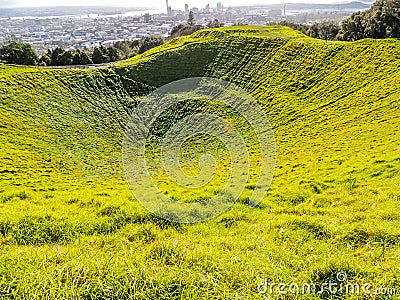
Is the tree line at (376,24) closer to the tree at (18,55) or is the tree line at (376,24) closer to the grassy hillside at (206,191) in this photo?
the grassy hillside at (206,191)

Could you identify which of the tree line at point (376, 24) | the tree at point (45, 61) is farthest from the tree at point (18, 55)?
the tree line at point (376, 24)

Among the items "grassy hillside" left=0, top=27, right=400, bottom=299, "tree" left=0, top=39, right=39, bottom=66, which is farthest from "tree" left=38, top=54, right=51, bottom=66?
"grassy hillside" left=0, top=27, right=400, bottom=299

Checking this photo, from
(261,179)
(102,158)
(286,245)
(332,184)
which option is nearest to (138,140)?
(102,158)

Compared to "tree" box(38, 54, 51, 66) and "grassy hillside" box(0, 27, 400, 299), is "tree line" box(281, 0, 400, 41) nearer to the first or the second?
"grassy hillside" box(0, 27, 400, 299)

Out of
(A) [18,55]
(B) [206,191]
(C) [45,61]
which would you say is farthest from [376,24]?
(A) [18,55]

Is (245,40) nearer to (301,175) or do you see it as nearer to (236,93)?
(236,93)

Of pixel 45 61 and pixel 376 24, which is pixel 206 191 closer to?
pixel 376 24
